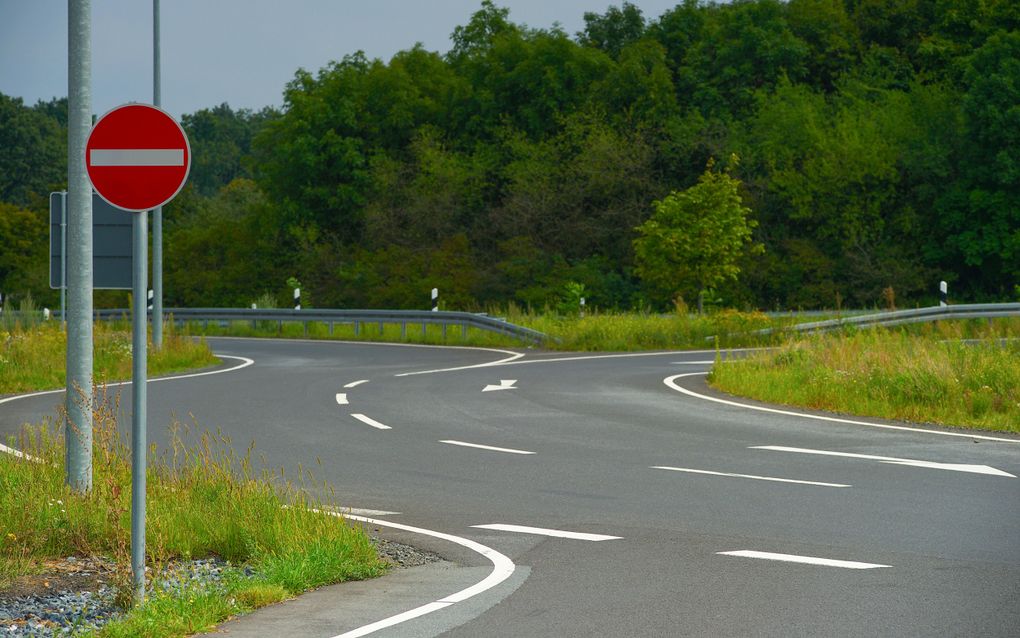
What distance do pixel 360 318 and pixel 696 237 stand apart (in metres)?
10.5

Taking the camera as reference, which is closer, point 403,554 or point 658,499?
point 403,554

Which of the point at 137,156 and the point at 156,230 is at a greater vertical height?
the point at 156,230

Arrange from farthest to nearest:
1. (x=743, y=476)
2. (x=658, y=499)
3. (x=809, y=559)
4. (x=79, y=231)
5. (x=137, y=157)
A: 1. (x=743, y=476)
2. (x=658, y=499)
3. (x=79, y=231)
4. (x=809, y=559)
5. (x=137, y=157)

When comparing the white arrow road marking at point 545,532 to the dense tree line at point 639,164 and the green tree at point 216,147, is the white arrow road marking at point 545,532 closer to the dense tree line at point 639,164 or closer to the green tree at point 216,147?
the dense tree line at point 639,164

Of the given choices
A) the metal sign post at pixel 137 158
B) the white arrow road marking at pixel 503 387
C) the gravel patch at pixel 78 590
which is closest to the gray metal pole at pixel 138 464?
the metal sign post at pixel 137 158

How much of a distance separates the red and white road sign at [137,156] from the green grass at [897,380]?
10.7 m

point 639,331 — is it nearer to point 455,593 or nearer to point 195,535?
point 195,535

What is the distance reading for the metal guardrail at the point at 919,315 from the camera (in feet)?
95.3

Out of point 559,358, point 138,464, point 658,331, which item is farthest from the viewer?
point 658,331

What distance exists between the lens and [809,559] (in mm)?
7668

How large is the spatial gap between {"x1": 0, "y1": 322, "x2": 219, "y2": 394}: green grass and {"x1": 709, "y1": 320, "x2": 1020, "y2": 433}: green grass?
394 inches

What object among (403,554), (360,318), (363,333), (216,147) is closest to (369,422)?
(403,554)

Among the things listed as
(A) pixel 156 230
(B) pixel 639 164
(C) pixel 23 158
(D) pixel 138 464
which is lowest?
(D) pixel 138 464

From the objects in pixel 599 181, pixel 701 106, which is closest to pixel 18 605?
pixel 599 181
